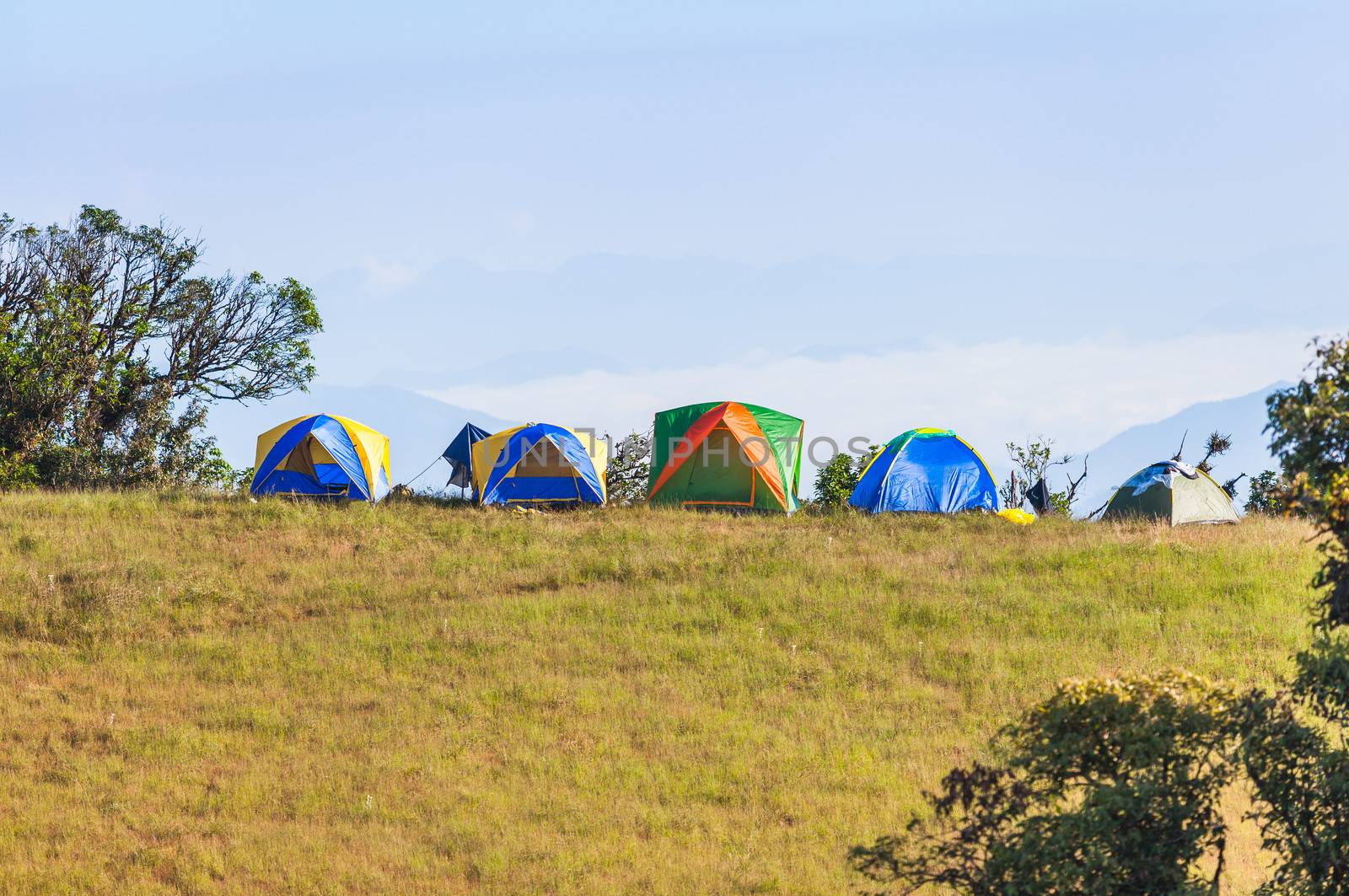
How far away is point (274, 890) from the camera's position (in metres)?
12.2

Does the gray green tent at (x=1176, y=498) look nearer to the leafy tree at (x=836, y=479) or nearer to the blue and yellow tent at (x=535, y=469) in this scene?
the leafy tree at (x=836, y=479)

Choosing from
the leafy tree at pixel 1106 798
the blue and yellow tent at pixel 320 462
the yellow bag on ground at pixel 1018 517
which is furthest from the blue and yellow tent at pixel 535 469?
the leafy tree at pixel 1106 798

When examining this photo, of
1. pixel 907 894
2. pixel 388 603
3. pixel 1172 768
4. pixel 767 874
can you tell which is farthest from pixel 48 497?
pixel 1172 768

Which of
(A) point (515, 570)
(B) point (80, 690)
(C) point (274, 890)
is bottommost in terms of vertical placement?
(C) point (274, 890)

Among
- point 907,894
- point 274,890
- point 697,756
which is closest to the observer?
point 907,894

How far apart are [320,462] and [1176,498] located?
20848mm

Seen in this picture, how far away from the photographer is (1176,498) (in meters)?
27.8

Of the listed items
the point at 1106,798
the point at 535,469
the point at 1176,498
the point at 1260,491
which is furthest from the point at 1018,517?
the point at 1106,798

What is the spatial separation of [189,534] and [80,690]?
823 centimetres

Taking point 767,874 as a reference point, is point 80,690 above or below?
above

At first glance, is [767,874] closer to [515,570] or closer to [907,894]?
[907,894]

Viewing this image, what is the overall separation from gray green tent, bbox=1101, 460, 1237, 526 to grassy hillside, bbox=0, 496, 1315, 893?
3.24ft

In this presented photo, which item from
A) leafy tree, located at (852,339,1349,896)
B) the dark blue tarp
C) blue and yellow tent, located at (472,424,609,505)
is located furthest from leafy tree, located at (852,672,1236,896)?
the dark blue tarp

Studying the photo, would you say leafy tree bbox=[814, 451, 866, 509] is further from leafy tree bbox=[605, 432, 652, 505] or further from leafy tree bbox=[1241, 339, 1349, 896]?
leafy tree bbox=[1241, 339, 1349, 896]
